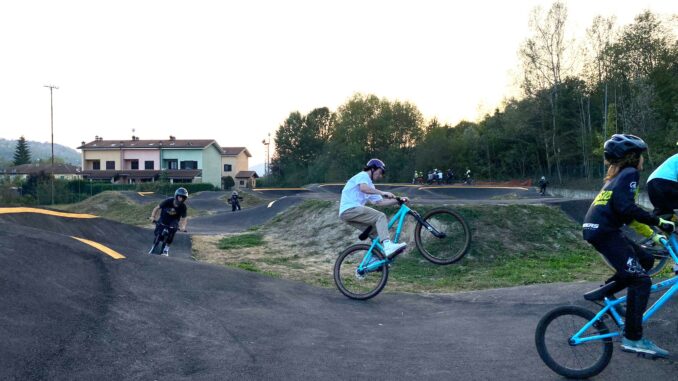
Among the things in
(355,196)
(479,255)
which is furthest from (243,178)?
(355,196)

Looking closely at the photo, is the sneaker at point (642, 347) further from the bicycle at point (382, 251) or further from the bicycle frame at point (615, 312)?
the bicycle at point (382, 251)

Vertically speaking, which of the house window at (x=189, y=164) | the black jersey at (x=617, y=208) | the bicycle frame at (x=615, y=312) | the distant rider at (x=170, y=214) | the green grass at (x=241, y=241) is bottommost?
the green grass at (x=241, y=241)

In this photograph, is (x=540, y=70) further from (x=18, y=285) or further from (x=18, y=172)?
(x=18, y=172)

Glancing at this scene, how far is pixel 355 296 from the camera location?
29.0ft

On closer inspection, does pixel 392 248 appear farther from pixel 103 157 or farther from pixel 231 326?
pixel 103 157

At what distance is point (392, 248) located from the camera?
332 inches

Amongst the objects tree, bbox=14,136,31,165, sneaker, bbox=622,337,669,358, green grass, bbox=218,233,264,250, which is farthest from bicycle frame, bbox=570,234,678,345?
tree, bbox=14,136,31,165

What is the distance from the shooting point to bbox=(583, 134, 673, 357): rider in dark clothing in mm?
4535

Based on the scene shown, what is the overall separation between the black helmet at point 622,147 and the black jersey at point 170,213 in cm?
995

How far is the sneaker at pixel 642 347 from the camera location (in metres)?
4.48

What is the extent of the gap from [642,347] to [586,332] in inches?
17.3

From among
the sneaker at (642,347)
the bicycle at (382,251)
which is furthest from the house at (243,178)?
the sneaker at (642,347)

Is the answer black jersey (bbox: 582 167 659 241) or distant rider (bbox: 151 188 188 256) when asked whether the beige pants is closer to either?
black jersey (bbox: 582 167 659 241)

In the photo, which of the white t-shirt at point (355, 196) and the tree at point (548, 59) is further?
the tree at point (548, 59)
